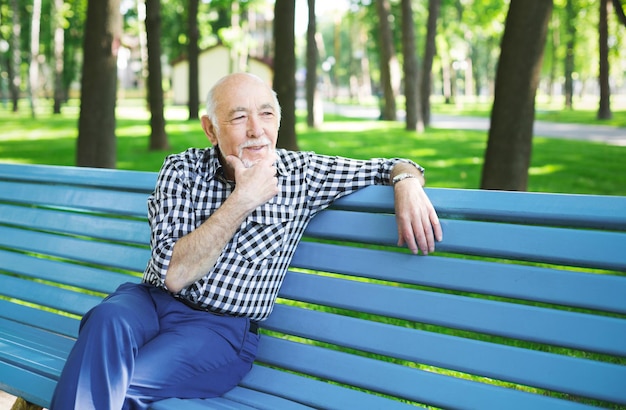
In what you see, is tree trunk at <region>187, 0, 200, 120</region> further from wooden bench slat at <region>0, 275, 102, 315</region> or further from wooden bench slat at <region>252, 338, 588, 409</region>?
wooden bench slat at <region>252, 338, 588, 409</region>

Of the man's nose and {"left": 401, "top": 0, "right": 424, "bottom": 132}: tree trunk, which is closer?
the man's nose

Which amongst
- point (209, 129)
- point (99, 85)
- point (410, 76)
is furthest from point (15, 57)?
point (209, 129)

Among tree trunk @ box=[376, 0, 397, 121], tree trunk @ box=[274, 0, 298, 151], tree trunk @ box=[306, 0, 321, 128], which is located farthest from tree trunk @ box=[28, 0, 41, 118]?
tree trunk @ box=[274, 0, 298, 151]

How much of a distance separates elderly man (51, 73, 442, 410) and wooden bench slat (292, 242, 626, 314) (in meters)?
0.08

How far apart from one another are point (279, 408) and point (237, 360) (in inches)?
11.0

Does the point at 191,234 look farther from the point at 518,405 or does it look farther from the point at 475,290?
the point at 518,405

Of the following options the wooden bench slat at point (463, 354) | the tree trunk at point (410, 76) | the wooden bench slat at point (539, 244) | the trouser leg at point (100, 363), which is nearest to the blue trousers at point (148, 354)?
the trouser leg at point (100, 363)

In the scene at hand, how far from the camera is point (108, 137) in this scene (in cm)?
883

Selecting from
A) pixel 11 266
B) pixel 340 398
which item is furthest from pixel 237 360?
pixel 11 266

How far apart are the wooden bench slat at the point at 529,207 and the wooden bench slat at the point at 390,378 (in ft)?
1.78

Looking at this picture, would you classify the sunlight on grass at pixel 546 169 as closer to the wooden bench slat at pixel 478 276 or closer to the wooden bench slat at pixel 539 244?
the wooden bench slat at pixel 478 276

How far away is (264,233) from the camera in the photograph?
2.71 meters

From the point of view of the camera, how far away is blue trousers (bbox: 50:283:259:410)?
229cm

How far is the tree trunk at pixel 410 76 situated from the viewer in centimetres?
2039
